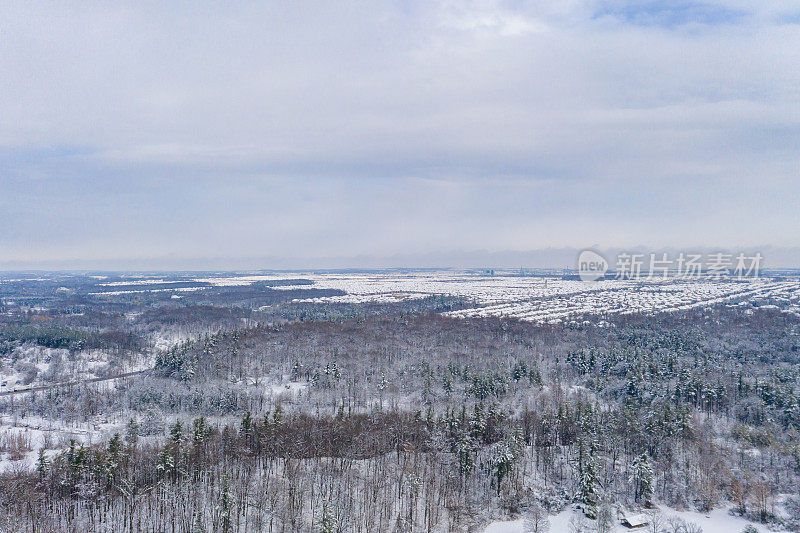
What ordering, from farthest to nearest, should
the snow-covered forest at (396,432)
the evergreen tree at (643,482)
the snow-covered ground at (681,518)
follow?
1. the evergreen tree at (643,482)
2. the snow-covered ground at (681,518)
3. the snow-covered forest at (396,432)

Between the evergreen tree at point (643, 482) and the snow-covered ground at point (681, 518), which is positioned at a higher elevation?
the evergreen tree at point (643, 482)

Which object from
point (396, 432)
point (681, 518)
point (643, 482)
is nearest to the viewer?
point (681, 518)

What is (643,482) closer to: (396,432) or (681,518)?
(681,518)

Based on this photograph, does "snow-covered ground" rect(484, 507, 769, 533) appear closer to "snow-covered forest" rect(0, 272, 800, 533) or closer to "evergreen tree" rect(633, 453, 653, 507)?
"snow-covered forest" rect(0, 272, 800, 533)

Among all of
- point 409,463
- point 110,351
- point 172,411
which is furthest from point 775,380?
point 110,351

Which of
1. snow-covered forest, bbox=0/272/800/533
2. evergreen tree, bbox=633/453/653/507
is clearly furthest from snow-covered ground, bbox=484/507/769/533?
evergreen tree, bbox=633/453/653/507

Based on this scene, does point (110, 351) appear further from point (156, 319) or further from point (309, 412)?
point (309, 412)

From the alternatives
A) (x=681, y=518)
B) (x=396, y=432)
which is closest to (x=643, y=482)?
(x=681, y=518)

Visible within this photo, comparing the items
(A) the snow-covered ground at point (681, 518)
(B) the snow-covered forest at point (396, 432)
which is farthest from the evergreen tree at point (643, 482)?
(A) the snow-covered ground at point (681, 518)

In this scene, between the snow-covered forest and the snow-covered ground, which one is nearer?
the snow-covered forest

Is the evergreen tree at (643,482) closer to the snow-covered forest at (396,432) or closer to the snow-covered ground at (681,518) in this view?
the snow-covered forest at (396,432)

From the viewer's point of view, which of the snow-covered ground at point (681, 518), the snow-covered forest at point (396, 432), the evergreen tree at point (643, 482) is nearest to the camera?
the snow-covered forest at point (396, 432)
